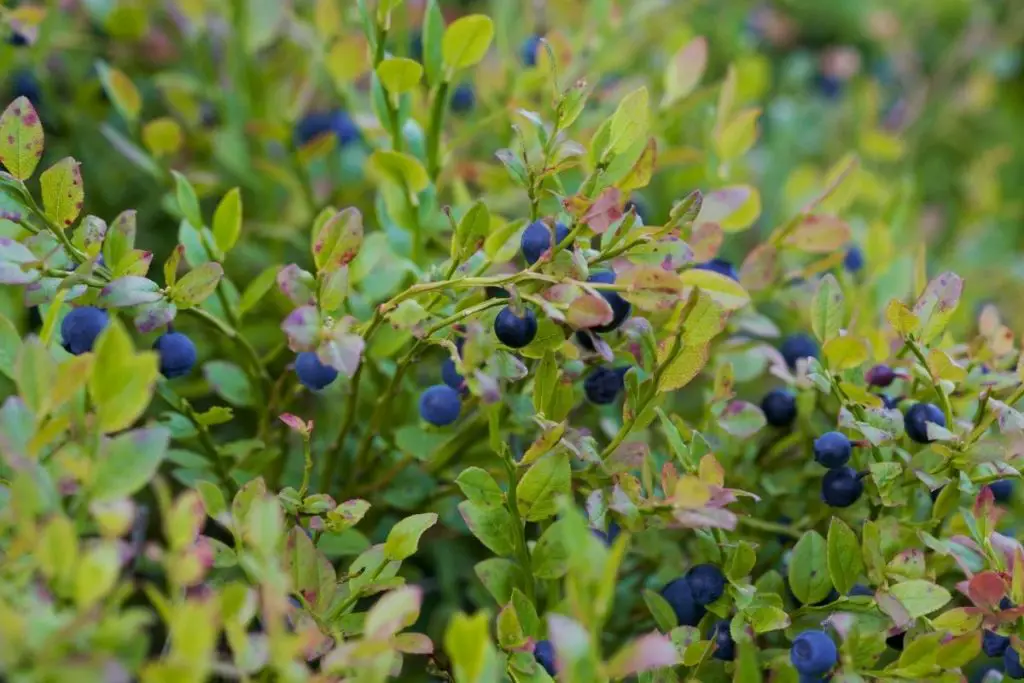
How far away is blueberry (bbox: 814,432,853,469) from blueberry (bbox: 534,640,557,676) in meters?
0.27

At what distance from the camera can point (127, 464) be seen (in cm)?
56

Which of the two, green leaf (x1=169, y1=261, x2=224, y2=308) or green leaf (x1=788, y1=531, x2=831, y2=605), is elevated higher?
green leaf (x1=169, y1=261, x2=224, y2=308)

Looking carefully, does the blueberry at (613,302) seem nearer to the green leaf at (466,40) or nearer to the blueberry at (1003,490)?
the green leaf at (466,40)

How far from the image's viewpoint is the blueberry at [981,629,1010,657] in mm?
783

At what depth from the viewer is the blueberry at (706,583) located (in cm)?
79

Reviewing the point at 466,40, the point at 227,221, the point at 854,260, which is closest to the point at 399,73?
the point at 466,40

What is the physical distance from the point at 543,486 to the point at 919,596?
29 centimetres

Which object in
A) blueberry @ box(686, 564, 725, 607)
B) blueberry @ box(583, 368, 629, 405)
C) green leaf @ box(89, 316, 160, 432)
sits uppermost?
green leaf @ box(89, 316, 160, 432)

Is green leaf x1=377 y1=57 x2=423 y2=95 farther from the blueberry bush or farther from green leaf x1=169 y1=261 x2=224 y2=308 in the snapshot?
green leaf x1=169 y1=261 x2=224 y2=308

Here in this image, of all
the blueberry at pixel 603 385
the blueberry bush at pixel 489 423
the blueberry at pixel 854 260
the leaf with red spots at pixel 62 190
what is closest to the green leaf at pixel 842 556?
the blueberry bush at pixel 489 423

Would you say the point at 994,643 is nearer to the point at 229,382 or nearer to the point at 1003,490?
the point at 1003,490

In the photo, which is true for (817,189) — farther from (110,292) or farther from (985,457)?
(110,292)

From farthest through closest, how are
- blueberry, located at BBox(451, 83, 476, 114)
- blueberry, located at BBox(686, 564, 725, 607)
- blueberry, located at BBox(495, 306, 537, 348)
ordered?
1. blueberry, located at BBox(451, 83, 476, 114)
2. blueberry, located at BBox(686, 564, 725, 607)
3. blueberry, located at BBox(495, 306, 537, 348)

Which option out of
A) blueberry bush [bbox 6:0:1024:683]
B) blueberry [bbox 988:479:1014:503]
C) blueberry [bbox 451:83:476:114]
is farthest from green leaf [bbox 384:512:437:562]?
blueberry [bbox 451:83:476:114]
